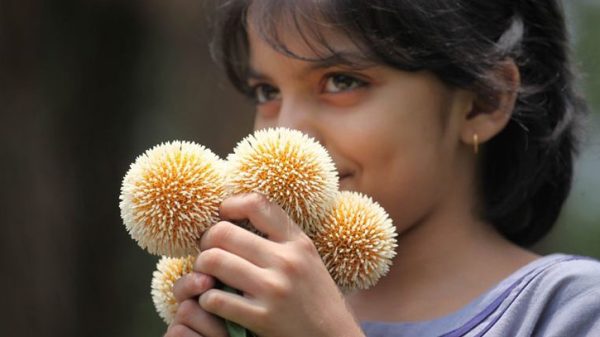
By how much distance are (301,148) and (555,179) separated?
0.60 meters

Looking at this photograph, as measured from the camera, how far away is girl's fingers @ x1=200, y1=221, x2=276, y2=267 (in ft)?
2.94

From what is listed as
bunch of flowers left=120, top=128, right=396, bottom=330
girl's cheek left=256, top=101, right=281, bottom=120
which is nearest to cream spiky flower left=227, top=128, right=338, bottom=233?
bunch of flowers left=120, top=128, right=396, bottom=330

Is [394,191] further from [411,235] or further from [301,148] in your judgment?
[301,148]

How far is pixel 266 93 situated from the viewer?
131 centimetres

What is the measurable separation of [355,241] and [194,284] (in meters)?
0.16

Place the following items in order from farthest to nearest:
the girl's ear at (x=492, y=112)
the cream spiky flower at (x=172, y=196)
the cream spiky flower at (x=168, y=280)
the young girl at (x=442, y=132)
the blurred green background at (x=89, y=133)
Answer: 1. the blurred green background at (x=89, y=133)
2. the girl's ear at (x=492, y=112)
3. the young girl at (x=442, y=132)
4. the cream spiky flower at (x=168, y=280)
5. the cream spiky flower at (x=172, y=196)

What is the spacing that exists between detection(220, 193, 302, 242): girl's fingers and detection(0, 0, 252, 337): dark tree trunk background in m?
1.44

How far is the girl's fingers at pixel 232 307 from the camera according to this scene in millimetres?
896

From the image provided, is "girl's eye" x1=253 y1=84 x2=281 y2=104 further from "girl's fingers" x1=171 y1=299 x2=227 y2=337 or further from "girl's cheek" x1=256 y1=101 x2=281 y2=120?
"girl's fingers" x1=171 y1=299 x2=227 y2=337

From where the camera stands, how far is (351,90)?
1.18 m

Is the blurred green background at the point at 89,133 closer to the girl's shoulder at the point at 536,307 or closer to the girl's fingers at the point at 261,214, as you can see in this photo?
the girl's shoulder at the point at 536,307

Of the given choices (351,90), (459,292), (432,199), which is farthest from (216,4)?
(459,292)

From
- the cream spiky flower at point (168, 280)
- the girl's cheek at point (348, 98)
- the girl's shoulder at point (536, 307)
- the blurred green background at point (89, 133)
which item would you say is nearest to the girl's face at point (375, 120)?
the girl's cheek at point (348, 98)

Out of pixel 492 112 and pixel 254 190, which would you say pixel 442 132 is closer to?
pixel 492 112
